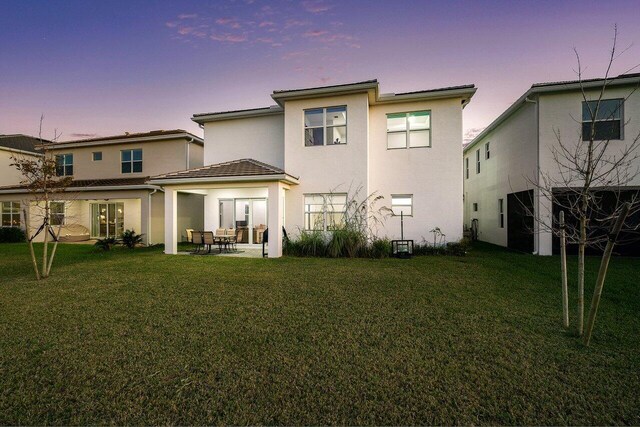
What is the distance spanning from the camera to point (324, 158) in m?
12.9

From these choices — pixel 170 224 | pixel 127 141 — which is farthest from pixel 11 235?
pixel 170 224

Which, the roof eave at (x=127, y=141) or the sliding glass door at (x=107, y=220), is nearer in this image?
the roof eave at (x=127, y=141)

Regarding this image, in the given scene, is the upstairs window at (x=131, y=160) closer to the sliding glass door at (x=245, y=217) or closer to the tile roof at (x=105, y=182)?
the tile roof at (x=105, y=182)

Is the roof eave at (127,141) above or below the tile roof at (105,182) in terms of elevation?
above

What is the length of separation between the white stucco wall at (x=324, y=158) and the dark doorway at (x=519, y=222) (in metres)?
7.37

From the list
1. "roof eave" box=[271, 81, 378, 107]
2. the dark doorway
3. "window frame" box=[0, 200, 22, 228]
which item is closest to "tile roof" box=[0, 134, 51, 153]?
"window frame" box=[0, 200, 22, 228]

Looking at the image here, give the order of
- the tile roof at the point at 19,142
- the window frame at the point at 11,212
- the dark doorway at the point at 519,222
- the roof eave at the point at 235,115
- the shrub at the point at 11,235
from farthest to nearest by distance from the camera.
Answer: the tile roof at the point at 19,142, the window frame at the point at 11,212, the shrub at the point at 11,235, the roof eave at the point at 235,115, the dark doorway at the point at 519,222

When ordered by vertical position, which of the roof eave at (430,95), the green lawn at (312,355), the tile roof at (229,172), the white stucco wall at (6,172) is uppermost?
the roof eave at (430,95)

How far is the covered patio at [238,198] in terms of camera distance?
1155cm

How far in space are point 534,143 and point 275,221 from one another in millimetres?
11684

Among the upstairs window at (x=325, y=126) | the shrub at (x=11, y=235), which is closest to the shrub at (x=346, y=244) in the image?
the upstairs window at (x=325, y=126)

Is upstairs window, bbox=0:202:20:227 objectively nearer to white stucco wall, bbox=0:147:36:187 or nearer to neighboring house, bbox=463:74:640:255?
white stucco wall, bbox=0:147:36:187

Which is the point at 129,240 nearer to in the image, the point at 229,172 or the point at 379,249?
the point at 229,172

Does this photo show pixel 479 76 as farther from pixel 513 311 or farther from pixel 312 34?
pixel 513 311
